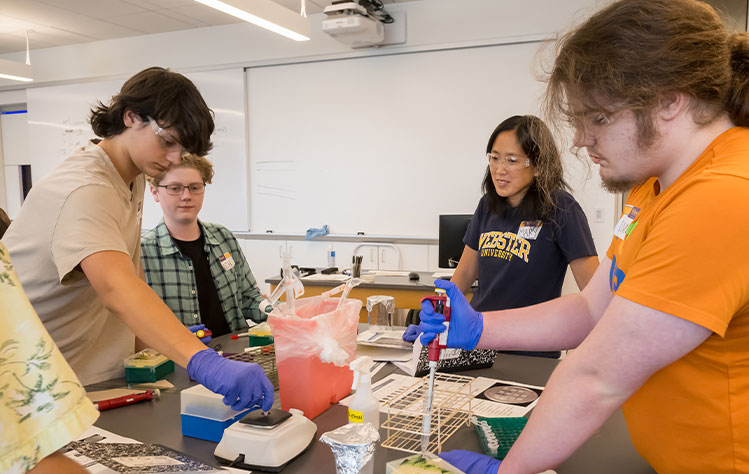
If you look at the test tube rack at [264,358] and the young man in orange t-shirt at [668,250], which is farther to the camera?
the test tube rack at [264,358]

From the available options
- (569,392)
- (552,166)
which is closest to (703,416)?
(569,392)

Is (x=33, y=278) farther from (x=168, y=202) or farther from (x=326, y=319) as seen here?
(x=168, y=202)

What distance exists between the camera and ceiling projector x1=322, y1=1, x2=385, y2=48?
4129 mm

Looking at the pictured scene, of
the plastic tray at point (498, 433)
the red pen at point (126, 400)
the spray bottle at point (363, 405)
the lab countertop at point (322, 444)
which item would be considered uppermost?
the spray bottle at point (363, 405)

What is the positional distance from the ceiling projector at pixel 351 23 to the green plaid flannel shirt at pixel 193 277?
2.38 metres

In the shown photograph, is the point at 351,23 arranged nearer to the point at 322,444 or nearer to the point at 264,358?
the point at 264,358

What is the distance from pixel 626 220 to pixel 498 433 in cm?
54

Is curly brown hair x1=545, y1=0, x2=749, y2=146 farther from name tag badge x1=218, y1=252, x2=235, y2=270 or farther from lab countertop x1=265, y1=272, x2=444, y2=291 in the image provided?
lab countertop x1=265, y1=272, x2=444, y2=291

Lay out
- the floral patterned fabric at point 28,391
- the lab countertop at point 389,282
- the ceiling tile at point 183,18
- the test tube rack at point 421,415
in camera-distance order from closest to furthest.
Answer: the floral patterned fabric at point 28,391 < the test tube rack at point 421,415 < the lab countertop at point 389,282 < the ceiling tile at point 183,18

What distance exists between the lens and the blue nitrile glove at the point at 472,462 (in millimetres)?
905

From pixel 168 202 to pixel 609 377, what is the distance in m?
2.06

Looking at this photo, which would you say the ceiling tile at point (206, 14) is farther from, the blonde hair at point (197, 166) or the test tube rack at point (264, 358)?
the test tube rack at point (264, 358)

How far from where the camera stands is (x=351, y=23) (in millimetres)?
4125

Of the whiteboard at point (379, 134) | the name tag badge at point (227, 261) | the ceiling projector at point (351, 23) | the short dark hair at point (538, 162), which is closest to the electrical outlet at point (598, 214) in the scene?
the whiteboard at point (379, 134)
